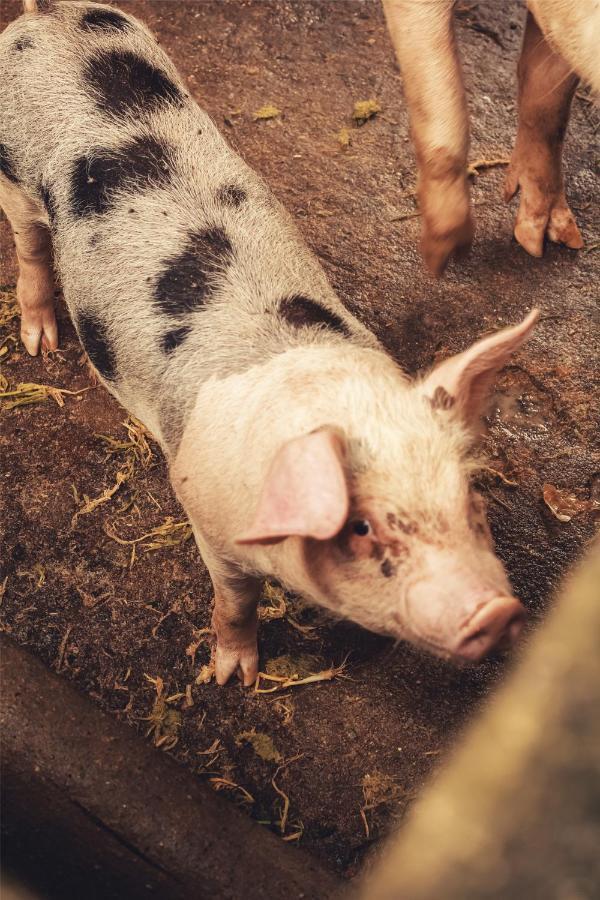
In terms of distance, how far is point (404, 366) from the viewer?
3.44 metres

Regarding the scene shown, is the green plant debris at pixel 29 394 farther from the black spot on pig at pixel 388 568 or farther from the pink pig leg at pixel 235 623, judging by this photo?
the black spot on pig at pixel 388 568

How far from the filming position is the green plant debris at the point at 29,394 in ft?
11.0

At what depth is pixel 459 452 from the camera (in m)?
1.83

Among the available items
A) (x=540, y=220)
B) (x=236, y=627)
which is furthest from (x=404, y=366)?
(x=236, y=627)

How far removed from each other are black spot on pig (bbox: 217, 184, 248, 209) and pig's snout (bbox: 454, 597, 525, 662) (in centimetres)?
136

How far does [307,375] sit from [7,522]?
152 centimetres

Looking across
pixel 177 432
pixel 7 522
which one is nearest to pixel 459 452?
pixel 177 432

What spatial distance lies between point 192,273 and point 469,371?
80 cm

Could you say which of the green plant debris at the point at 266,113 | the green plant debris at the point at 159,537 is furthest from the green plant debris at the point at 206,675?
the green plant debris at the point at 266,113

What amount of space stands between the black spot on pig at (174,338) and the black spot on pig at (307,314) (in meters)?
0.25

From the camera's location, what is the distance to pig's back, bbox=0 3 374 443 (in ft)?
7.45

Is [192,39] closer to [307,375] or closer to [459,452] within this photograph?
[307,375]

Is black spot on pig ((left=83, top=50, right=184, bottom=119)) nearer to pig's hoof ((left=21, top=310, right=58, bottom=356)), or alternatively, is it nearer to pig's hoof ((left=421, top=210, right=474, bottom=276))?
pig's hoof ((left=421, top=210, right=474, bottom=276))

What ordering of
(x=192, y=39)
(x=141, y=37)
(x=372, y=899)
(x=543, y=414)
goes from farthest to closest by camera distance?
(x=192, y=39), (x=543, y=414), (x=141, y=37), (x=372, y=899)
